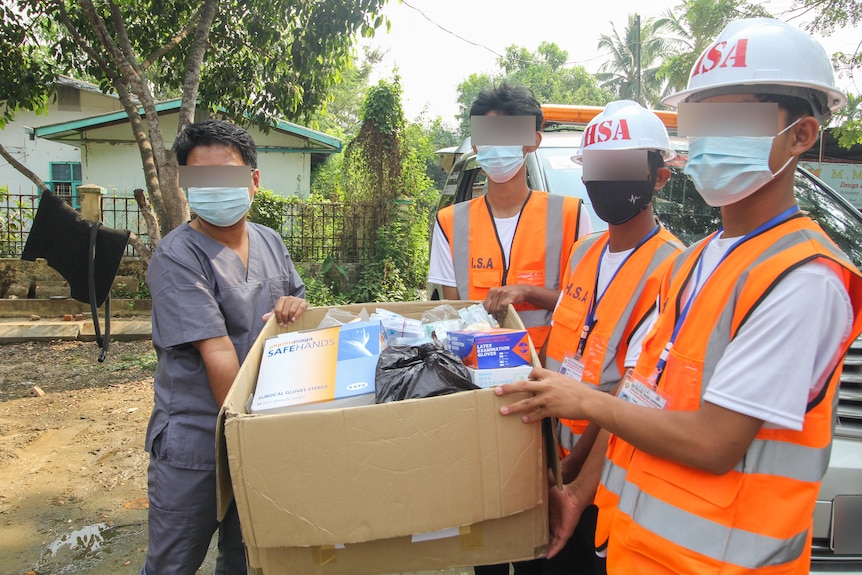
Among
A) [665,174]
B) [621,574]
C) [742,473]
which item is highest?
[665,174]

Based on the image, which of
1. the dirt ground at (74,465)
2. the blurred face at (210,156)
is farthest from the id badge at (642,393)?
the dirt ground at (74,465)

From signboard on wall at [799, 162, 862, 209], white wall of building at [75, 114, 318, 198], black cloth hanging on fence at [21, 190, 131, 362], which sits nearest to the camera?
black cloth hanging on fence at [21, 190, 131, 362]

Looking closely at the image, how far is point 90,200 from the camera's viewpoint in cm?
875

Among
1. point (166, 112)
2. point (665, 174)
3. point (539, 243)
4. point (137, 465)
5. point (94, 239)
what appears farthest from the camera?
point (166, 112)

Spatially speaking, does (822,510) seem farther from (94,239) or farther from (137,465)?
(94,239)

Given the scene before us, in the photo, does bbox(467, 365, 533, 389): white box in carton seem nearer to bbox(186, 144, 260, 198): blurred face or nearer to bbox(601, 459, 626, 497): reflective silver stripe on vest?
bbox(601, 459, 626, 497): reflective silver stripe on vest

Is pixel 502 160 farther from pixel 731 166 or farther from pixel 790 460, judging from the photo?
pixel 790 460

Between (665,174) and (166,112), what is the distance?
12.5 m

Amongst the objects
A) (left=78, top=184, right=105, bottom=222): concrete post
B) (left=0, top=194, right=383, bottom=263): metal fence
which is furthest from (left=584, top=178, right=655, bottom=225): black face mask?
(left=78, top=184, right=105, bottom=222): concrete post

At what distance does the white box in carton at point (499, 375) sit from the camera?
1.49 m

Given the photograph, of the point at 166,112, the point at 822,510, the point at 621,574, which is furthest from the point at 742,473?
the point at 166,112

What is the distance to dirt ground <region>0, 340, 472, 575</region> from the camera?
3135 millimetres

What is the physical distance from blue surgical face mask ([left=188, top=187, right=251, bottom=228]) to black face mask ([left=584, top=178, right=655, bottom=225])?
126 cm

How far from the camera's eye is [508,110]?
247cm
